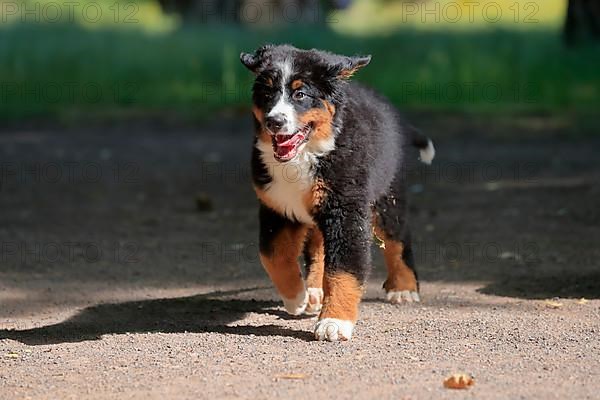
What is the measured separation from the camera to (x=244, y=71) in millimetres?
18578

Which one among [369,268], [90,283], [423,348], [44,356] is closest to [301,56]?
[369,268]

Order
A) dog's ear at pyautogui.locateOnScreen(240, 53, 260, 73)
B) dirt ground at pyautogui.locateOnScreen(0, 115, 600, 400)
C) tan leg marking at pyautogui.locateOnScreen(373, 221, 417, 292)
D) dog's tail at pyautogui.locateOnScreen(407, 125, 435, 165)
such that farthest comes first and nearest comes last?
dog's tail at pyautogui.locateOnScreen(407, 125, 435, 165)
tan leg marking at pyautogui.locateOnScreen(373, 221, 417, 292)
dog's ear at pyautogui.locateOnScreen(240, 53, 260, 73)
dirt ground at pyautogui.locateOnScreen(0, 115, 600, 400)

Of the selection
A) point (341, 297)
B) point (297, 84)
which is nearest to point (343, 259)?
point (341, 297)

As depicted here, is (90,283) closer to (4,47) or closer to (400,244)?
(400,244)

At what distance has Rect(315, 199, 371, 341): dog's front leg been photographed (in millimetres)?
6738

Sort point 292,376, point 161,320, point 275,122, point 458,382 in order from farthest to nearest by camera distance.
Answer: point 161,320 < point 275,122 < point 292,376 < point 458,382

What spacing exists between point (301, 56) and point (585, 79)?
1192cm

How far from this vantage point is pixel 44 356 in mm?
6480

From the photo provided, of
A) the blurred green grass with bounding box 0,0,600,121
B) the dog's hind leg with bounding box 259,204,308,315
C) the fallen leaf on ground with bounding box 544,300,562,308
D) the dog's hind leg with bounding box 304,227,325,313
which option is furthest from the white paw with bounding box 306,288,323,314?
the blurred green grass with bounding box 0,0,600,121

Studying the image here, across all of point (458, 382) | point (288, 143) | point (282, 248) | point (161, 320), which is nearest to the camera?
point (458, 382)

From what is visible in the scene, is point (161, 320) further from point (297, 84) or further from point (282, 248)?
point (297, 84)

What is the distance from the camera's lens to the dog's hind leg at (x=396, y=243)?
7660 mm

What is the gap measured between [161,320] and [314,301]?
100 centimetres

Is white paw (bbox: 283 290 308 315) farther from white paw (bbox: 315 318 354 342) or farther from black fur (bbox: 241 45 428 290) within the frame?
white paw (bbox: 315 318 354 342)
